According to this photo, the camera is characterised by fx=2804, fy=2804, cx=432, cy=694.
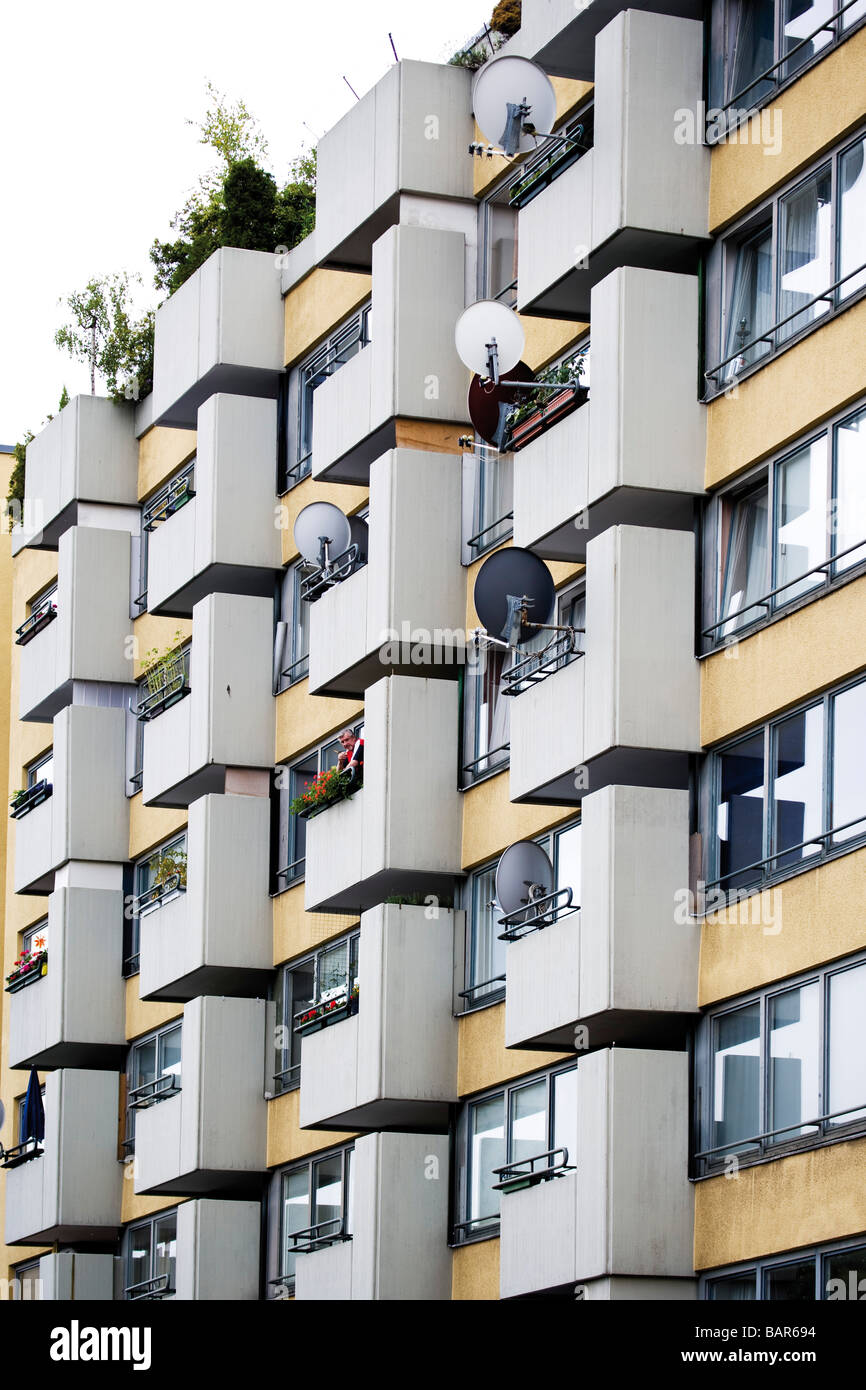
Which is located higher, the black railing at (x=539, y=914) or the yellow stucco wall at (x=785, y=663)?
the yellow stucco wall at (x=785, y=663)

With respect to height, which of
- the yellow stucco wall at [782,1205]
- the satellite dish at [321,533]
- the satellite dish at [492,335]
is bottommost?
the yellow stucco wall at [782,1205]

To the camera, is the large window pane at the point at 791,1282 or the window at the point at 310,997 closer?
the large window pane at the point at 791,1282

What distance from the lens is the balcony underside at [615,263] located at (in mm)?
28984

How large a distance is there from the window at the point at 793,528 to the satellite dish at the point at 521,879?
346 cm

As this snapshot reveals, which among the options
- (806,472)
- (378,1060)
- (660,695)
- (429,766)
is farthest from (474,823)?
(806,472)

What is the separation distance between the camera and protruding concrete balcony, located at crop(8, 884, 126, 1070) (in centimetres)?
4359

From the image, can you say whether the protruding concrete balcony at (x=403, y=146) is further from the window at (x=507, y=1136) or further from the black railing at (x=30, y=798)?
the black railing at (x=30, y=798)

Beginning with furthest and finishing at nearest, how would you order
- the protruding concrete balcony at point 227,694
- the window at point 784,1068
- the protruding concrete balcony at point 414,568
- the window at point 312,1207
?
the protruding concrete balcony at point 227,694, the window at point 312,1207, the protruding concrete balcony at point 414,568, the window at point 784,1068

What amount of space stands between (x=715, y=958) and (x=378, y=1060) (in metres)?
6.48

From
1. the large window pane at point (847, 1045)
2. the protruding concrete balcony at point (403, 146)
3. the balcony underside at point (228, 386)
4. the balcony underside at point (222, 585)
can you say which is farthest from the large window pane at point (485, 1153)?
the balcony underside at point (228, 386)

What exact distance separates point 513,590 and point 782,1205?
7.46m

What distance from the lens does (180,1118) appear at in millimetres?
38469

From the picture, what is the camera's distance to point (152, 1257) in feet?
137

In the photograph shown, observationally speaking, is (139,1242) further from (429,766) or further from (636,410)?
(636,410)
